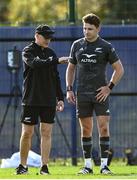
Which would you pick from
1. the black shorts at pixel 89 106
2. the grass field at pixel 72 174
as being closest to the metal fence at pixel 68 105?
the grass field at pixel 72 174

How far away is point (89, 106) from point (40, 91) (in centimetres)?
72

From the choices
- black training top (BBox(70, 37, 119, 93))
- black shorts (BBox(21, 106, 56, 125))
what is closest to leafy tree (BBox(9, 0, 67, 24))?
black training top (BBox(70, 37, 119, 93))

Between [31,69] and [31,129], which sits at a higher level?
[31,69]

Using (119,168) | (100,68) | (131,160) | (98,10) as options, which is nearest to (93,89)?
(100,68)

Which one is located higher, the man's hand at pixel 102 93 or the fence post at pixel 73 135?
the man's hand at pixel 102 93

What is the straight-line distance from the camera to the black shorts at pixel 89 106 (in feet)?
42.7

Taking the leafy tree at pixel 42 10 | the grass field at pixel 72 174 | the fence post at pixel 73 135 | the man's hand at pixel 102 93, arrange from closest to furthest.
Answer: the grass field at pixel 72 174
the man's hand at pixel 102 93
the fence post at pixel 73 135
the leafy tree at pixel 42 10

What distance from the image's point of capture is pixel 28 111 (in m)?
13.0

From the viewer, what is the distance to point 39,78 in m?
13.0

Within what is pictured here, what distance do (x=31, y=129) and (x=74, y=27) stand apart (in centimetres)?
402

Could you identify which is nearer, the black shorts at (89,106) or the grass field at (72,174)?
the grass field at (72,174)

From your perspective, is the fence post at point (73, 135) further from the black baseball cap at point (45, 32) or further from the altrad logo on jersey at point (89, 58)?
the black baseball cap at point (45, 32)

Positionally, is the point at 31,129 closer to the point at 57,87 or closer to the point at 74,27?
the point at 57,87

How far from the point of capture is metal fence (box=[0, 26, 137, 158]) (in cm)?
1672
